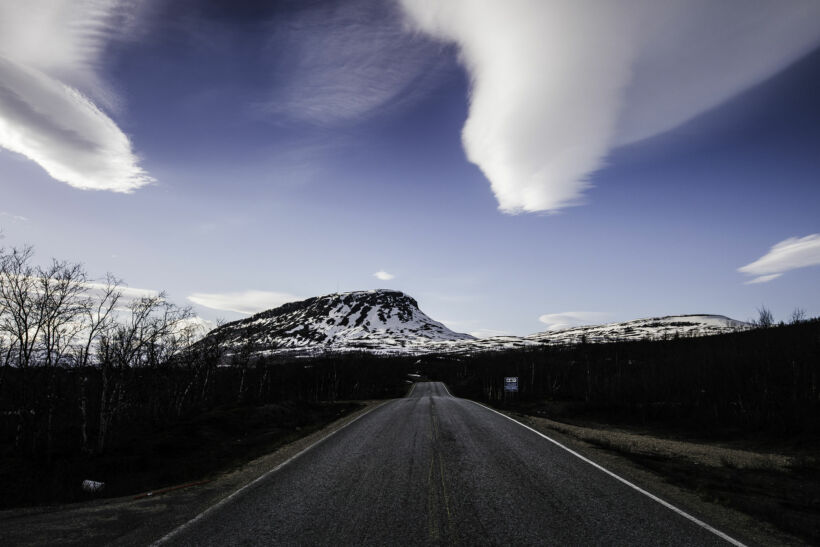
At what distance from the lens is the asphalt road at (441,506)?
6184 millimetres

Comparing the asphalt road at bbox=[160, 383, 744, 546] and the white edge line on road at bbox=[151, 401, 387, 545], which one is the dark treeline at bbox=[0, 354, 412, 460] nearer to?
the white edge line on road at bbox=[151, 401, 387, 545]

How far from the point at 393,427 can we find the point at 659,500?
12.5 meters

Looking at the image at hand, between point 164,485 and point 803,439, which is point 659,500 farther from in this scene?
point 803,439

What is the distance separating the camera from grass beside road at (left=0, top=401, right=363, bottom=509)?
36.0ft

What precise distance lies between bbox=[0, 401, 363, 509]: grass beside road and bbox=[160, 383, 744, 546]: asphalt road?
388 cm

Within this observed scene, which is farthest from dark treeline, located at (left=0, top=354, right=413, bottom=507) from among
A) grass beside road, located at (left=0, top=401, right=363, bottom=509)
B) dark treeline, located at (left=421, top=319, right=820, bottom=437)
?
dark treeline, located at (left=421, top=319, right=820, bottom=437)

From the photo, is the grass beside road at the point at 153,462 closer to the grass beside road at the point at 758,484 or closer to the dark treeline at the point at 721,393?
the grass beside road at the point at 758,484

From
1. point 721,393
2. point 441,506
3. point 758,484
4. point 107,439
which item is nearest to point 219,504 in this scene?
point 441,506

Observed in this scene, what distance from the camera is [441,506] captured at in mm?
7480

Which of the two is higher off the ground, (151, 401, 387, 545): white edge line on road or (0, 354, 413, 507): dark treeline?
(151, 401, 387, 545): white edge line on road

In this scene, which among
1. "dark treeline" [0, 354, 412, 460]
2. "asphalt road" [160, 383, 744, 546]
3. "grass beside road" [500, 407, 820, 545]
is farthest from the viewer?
"dark treeline" [0, 354, 412, 460]

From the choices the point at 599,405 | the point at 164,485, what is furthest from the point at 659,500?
the point at 599,405

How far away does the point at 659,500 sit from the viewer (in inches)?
320

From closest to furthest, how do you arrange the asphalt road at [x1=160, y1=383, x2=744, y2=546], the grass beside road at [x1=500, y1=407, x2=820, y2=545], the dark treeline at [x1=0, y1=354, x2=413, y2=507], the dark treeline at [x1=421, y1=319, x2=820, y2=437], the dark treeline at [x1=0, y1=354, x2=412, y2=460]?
the asphalt road at [x1=160, y1=383, x2=744, y2=546], the grass beside road at [x1=500, y1=407, x2=820, y2=545], the dark treeline at [x1=0, y1=354, x2=413, y2=507], the dark treeline at [x1=0, y1=354, x2=412, y2=460], the dark treeline at [x1=421, y1=319, x2=820, y2=437]
